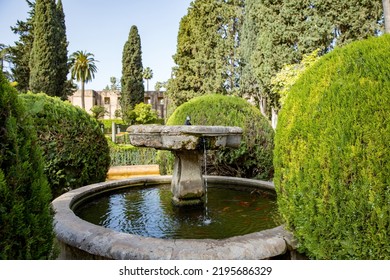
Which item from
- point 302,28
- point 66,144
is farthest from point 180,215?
point 302,28

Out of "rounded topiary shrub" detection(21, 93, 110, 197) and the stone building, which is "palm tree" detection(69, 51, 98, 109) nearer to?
the stone building

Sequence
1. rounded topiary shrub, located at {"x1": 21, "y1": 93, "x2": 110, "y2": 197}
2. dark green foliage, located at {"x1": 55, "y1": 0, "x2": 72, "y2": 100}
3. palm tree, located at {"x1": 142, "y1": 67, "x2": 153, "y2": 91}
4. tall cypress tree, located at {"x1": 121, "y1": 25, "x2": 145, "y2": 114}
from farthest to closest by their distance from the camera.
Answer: palm tree, located at {"x1": 142, "y1": 67, "x2": 153, "y2": 91}, tall cypress tree, located at {"x1": 121, "y1": 25, "x2": 145, "y2": 114}, dark green foliage, located at {"x1": 55, "y1": 0, "x2": 72, "y2": 100}, rounded topiary shrub, located at {"x1": 21, "y1": 93, "x2": 110, "y2": 197}

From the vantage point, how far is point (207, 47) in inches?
755

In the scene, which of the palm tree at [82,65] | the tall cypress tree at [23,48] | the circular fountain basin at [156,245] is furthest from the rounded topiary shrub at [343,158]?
the palm tree at [82,65]

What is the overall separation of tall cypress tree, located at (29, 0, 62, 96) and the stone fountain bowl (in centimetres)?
1929

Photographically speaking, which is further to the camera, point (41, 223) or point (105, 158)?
point (105, 158)

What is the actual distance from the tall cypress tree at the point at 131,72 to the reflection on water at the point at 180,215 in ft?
80.4

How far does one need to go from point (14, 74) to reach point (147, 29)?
2253 cm

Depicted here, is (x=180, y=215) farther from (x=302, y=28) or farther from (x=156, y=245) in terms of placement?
(x=302, y=28)

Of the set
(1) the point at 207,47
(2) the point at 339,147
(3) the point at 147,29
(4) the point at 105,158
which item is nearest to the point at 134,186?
(4) the point at 105,158

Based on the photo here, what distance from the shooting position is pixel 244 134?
210 inches

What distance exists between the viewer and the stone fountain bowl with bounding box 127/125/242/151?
9.48ft

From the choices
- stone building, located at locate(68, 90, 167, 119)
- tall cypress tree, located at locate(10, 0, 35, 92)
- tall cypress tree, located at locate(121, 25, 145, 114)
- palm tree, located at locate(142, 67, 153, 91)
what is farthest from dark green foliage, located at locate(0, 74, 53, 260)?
palm tree, located at locate(142, 67, 153, 91)
